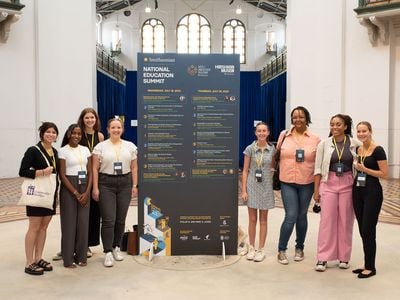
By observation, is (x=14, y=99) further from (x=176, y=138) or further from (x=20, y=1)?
(x=176, y=138)

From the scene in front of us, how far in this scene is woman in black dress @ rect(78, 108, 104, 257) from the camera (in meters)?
4.47

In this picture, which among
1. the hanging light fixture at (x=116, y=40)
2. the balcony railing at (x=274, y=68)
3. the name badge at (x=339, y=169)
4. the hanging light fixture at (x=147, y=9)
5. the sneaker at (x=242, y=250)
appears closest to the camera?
the name badge at (x=339, y=169)

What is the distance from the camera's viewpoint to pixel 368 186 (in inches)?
156

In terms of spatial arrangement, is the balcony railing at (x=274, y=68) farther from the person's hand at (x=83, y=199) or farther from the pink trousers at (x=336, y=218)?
the person's hand at (x=83, y=199)

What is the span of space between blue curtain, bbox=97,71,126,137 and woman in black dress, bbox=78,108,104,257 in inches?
542

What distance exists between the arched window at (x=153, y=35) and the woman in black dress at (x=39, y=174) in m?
18.7

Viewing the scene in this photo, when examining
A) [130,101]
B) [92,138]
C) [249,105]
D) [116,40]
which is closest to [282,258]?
[92,138]

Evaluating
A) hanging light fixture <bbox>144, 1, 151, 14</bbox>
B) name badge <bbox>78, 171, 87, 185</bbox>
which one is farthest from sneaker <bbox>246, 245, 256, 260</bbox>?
hanging light fixture <bbox>144, 1, 151, 14</bbox>

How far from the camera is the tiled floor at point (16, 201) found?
6797 millimetres

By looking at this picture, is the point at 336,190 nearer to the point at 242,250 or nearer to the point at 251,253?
the point at 251,253

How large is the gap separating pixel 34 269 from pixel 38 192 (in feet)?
2.60

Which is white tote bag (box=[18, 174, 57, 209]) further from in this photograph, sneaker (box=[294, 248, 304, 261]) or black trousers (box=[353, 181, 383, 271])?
black trousers (box=[353, 181, 383, 271])

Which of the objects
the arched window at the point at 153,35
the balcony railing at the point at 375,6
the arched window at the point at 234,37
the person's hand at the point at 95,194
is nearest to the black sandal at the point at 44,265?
the person's hand at the point at 95,194

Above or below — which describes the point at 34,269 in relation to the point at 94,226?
below
